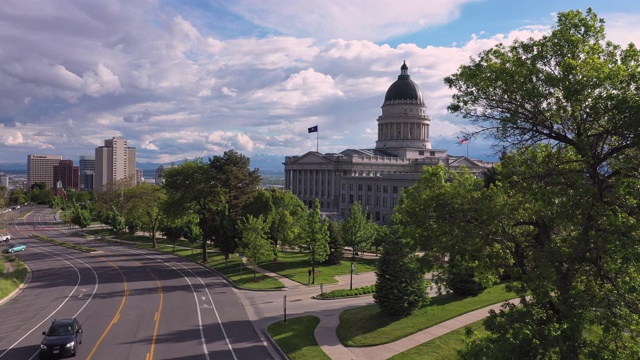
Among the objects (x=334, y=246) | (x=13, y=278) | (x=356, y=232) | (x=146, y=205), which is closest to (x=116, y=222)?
(x=146, y=205)

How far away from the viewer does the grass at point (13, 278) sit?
131 ft

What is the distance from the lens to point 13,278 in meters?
44.9

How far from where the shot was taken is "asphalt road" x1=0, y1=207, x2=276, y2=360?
2481 centimetres

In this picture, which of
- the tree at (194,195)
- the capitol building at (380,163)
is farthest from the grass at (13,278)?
the capitol building at (380,163)

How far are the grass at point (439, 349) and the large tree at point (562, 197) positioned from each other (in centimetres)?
894

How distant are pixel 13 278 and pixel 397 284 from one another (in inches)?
1562

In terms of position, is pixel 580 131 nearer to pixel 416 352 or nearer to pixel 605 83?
pixel 605 83

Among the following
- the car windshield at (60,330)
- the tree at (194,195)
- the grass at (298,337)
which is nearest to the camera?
the grass at (298,337)

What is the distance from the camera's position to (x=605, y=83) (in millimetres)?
11109

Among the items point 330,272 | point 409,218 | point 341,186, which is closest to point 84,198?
point 341,186

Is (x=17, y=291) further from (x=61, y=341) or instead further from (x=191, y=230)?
(x=191, y=230)

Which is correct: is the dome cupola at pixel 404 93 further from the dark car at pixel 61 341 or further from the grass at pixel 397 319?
the dark car at pixel 61 341

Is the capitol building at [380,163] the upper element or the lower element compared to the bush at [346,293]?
upper

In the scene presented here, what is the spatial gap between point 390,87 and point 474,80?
120 m
